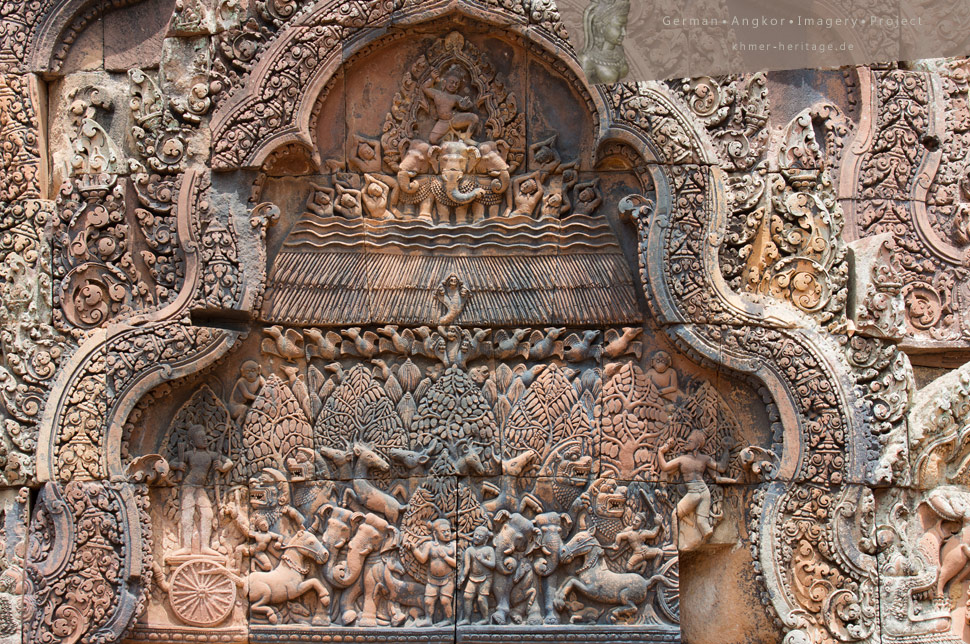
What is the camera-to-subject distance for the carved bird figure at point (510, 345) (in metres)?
6.22

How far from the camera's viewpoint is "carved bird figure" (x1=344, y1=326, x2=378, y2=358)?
621 cm

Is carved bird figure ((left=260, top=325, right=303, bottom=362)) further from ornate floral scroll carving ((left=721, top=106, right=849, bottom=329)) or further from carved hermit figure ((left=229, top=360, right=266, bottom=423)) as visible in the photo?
ornate floral scroll carving ((left=721, top=106, right=849, bottom=329))

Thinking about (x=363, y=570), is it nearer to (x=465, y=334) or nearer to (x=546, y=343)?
(x=465, y=334)

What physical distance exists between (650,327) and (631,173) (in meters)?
0.86

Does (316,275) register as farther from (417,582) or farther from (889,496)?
(889,496)

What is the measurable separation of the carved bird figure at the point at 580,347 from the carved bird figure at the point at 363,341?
1047 mm

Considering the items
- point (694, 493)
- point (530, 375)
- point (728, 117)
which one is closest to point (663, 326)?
point (530, 375)

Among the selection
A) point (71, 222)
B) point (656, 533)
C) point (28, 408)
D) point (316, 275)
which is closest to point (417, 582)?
point (656, 533)

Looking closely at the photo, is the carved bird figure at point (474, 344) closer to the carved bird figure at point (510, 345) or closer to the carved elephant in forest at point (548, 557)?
the carved bird figure at point (510, 345)

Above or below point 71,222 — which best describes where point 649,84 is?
above

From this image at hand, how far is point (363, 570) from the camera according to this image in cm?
612

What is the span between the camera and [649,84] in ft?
20.0

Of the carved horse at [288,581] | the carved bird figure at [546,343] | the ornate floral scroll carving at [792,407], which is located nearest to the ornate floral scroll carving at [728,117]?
the ornate floral scroll carving at [792,407]

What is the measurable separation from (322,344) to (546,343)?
1.22 metres
